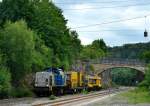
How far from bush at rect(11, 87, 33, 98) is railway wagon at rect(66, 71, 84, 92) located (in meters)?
8.72

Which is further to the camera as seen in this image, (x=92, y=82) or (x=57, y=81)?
(x=92, y=82)

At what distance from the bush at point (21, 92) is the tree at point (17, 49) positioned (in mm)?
2269

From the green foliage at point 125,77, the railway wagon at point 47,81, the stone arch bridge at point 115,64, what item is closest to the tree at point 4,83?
the railway wagon at point 47,81

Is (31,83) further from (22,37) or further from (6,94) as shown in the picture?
(6,94)

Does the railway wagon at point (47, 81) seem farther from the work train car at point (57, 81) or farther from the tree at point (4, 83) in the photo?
the tree at point (4, 83)

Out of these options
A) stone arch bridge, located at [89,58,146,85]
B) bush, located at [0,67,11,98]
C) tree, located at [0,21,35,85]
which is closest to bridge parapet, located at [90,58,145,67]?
stone arch bridge, located at [89,58,146,85]

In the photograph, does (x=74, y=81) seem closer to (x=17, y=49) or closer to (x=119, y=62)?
(x=17, y=49)

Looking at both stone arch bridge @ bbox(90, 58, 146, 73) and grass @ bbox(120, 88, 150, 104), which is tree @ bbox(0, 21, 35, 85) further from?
stone arch bridge @ bbox(90, 58, 146, 73)

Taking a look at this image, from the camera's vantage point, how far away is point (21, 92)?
54.8 metres

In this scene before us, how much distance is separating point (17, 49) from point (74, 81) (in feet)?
41.4

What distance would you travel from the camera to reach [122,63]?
13000cm

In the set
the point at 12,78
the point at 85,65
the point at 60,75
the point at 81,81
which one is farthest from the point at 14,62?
the point at 85,65

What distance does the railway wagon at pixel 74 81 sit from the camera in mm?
65188

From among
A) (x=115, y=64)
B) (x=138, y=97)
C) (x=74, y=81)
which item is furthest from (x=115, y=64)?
(x=138, y=97)
